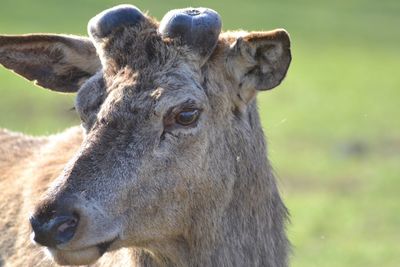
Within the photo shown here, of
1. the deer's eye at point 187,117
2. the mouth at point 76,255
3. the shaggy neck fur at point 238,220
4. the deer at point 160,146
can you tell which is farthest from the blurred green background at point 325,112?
the mouth at point 76,255

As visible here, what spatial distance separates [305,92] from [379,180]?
11695 mm

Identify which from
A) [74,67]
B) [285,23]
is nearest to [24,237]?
[74,67]

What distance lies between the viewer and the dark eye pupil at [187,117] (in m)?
8.31

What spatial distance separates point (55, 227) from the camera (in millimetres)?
7512

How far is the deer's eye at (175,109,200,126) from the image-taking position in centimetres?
830

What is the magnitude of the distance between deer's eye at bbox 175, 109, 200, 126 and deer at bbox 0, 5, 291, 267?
10mm

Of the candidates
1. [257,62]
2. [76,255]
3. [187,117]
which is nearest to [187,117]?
[187,117]

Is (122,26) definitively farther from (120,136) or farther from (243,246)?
(243,246)

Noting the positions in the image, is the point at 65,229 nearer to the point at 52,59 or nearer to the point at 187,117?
the point at 187,117

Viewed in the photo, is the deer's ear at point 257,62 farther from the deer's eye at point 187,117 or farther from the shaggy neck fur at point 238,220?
the deer's eye at point 187,117

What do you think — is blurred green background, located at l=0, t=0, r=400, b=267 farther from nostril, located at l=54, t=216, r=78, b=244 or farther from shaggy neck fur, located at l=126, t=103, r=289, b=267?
nostril, located at l=54, t=216, r=78, b=244

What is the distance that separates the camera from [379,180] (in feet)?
74.3

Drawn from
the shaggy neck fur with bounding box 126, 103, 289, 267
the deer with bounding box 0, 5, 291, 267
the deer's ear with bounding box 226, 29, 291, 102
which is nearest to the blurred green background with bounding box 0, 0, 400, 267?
the shaggy neck fur with bounding box 126, 103, 289, 267

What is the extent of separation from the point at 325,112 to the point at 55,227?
935 inches
